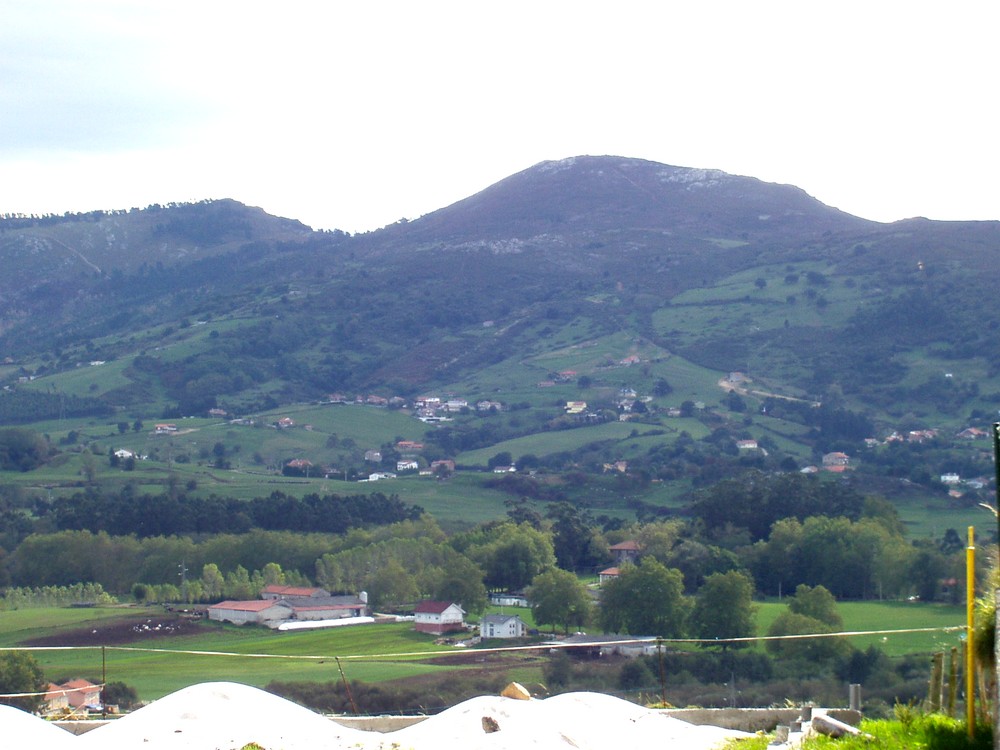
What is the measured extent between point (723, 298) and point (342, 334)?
155 feet

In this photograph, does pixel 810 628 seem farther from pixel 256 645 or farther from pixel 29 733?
pixel 29 733

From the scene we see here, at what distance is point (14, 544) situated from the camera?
180ft

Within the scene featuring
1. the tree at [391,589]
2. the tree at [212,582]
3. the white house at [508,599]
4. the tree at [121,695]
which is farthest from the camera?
the tree at [212,582]

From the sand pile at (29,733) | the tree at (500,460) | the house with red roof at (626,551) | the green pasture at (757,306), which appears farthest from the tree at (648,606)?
the green pasture at (757,306)

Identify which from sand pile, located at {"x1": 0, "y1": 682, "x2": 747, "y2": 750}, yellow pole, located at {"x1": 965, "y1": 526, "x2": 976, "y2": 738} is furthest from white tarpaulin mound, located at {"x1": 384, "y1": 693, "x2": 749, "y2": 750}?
yellow pole, located at {"x1": 965, "y1": 526, "x2": 976, "y2": 738}

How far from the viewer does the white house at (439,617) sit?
35.6m

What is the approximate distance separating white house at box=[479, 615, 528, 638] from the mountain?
2673 inches

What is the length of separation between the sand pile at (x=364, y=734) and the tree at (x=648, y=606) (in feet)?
80.8

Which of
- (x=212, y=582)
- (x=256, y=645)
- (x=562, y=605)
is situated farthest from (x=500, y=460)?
(x=256, y=645)

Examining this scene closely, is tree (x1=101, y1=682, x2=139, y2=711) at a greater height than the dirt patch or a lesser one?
greater

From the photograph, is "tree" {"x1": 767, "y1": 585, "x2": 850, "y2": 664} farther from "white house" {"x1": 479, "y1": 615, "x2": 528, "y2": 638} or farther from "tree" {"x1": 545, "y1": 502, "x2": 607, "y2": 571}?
"tree" {"x1": 545, "y1": 502, "x2": 607, "y2": 571}

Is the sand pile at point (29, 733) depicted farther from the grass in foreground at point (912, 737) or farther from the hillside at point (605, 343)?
the hillside at point (605, 343)

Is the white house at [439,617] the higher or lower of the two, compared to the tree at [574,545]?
lower

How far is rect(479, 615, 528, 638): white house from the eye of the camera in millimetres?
→ 33844
